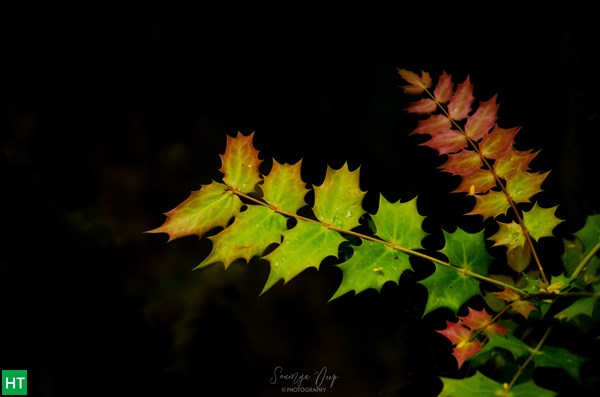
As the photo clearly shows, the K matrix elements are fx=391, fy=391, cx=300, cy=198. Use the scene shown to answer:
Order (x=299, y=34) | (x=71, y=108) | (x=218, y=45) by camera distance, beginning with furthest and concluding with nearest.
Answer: (x=71, y=108) → (x=218, y=45) → (x=299, y=34)

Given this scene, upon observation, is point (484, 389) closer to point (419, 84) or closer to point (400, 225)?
point (400, 225)

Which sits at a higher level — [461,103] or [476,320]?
[461,103]

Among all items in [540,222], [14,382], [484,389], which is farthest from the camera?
[14,382]

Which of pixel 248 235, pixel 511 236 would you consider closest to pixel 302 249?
pixel 248 235

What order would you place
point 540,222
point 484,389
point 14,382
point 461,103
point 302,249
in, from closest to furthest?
point 484,389 → point 302,249 → point 540,222 → point 461,103 → point 14,382

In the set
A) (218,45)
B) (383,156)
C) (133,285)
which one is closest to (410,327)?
(383,156)

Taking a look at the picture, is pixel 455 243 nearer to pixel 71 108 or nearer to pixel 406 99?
pixel 406 99

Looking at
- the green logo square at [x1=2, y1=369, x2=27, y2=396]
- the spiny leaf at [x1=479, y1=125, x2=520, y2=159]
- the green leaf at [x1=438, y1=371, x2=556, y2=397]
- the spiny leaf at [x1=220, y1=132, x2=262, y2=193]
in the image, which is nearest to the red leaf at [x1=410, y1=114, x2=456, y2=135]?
the spiny leaf at [x1=479, y1=125, x2=520, y2=159]
